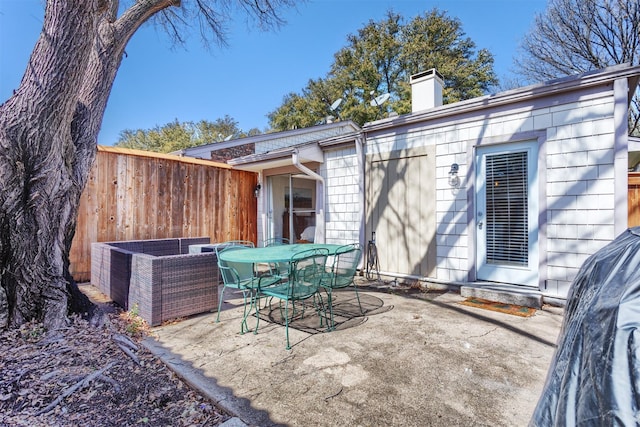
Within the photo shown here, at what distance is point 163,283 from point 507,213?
4.51 metres

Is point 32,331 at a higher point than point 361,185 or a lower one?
lower

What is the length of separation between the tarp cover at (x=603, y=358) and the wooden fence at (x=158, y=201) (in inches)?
252

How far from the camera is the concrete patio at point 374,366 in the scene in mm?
1938

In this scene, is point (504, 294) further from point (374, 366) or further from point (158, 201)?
point (158, 201)

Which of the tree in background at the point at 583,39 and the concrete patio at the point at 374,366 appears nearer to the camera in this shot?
the concrete patio at the point at 374,366

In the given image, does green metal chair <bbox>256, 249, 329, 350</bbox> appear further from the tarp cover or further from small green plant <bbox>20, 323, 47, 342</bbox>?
the tarp cover

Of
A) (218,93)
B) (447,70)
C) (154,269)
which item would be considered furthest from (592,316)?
(447,70)

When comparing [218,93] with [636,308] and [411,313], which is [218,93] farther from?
[636,308]

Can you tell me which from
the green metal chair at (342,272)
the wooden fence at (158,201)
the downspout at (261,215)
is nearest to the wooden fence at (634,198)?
the green metal chair at (342,272)

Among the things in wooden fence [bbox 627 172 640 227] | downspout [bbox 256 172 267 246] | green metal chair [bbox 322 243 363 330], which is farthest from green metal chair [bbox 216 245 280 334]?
wooden fence [bbox 627 172 640 227]

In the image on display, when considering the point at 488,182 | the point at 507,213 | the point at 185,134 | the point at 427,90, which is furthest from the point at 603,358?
the point at 185,134

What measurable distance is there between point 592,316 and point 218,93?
709 inches

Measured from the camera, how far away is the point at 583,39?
1156cm

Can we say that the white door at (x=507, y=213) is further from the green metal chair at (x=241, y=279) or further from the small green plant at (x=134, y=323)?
the small green plant at (x=134, y=323)
